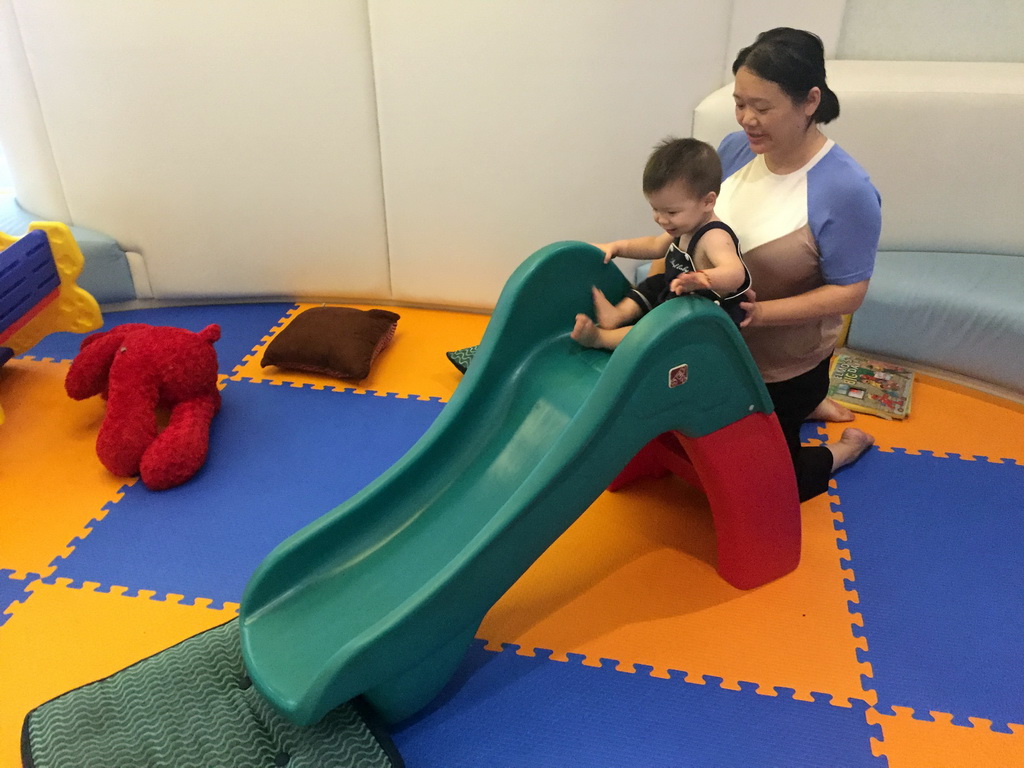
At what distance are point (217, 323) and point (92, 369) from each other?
2.09 ft

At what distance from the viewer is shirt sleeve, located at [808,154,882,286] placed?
1.56m

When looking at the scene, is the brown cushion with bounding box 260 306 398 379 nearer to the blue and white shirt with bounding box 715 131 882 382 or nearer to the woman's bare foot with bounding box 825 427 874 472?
the blue and white shirt with bounding box 715 131 882 382

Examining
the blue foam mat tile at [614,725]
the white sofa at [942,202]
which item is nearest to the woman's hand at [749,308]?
the blue foam mat tile at [614,725]

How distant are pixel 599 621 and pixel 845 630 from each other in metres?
0.51

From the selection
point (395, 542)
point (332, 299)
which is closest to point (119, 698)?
point (395, 542)

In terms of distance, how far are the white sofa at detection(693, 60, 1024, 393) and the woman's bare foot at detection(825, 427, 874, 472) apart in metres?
0.45

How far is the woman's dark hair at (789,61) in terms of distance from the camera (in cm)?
147

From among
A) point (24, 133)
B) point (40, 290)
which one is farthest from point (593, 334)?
point (24, 133)

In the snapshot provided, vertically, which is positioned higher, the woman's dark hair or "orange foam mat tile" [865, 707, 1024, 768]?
the woman's dark hair

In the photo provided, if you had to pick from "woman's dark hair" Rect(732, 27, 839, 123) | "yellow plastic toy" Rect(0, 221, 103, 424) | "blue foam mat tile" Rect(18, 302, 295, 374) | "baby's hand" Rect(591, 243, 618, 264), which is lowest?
"blue foam mat tile" Rect(18, 302, 295, 374)

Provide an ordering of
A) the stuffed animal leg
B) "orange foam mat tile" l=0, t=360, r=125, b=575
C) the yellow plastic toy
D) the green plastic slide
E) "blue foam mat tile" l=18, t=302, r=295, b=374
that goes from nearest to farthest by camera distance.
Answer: the green plastic slide
"orange foam mat tile" l=0, t=360, r=125, b=575
the stuffed animal leg
the yellow plastic toy
"blue foam mat tile" l=18, t=302, r=295, b=374

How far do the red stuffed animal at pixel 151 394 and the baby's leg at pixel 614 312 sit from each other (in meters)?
1.11

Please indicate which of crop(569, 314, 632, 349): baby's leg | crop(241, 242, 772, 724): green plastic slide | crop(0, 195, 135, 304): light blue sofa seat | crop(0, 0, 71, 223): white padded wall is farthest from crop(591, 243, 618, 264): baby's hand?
crop(0, 0, 71, 223): white padded wall

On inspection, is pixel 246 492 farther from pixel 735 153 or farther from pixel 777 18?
pixel 777 18
